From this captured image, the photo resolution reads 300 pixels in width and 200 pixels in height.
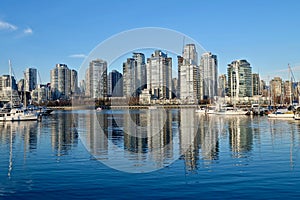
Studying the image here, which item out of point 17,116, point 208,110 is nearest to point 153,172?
point 17,116

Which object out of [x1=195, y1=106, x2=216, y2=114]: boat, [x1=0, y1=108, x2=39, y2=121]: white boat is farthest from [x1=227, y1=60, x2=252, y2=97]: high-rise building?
[x1=0, y1=108, x2=39, y2=121]: white boat

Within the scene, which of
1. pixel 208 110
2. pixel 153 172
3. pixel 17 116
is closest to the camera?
pixel 153 172

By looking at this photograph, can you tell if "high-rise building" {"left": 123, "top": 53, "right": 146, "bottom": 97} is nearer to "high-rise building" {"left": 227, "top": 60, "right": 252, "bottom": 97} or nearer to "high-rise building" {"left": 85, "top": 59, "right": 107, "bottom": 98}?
"high-rise building" {"left": 85, "top": 59, "right": 107, "bottom": 98}

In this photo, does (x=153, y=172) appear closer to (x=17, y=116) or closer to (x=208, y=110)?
(x=17, y=116)

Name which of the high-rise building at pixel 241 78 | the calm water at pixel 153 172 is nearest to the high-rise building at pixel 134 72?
the calm water at pixel 153 172

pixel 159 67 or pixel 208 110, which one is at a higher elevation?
pixel 159 67

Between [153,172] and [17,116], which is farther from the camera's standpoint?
[17,116]

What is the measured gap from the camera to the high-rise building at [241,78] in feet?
592

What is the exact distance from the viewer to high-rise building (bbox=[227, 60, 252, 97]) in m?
180

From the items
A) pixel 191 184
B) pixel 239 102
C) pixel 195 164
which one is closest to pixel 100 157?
pixel 195 164

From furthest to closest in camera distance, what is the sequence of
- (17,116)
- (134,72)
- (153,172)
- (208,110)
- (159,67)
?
(208,110), (134,72), (159,67), (17,116), (153,172)

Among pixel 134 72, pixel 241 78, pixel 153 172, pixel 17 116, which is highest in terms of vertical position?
pixel 241 78

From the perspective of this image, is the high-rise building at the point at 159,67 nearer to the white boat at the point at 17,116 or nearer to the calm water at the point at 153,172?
the white boat at the point at 17,116

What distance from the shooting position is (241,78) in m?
180
